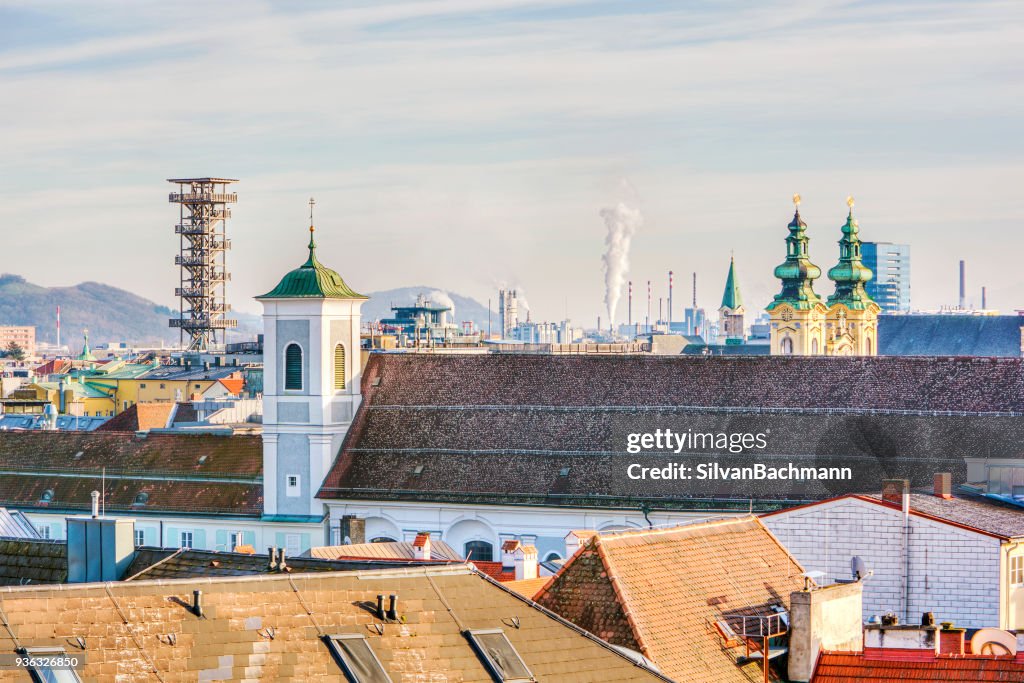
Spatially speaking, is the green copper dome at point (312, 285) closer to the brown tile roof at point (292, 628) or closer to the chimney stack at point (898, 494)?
the chimney stack at point (898, 494)

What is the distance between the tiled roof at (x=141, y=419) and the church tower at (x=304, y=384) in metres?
20.4

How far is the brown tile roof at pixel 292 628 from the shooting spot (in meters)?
23.9

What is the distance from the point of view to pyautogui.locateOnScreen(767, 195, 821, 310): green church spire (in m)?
134

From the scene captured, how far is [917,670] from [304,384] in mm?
52984

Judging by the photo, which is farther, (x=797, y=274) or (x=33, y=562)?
(x=797, y=274)

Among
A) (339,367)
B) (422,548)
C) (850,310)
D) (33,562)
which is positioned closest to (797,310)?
(850,310)

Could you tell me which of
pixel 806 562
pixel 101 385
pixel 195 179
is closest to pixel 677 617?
pixel 806 562

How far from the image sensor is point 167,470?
80.9m

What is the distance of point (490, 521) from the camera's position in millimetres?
74875

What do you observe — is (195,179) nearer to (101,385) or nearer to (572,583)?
(101,385)

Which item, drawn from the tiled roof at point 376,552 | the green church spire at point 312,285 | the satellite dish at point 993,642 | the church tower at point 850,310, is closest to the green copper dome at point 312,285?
the green church spire at point 312,285

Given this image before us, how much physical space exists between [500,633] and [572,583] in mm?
7349

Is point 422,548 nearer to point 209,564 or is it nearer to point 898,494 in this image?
point 898,494

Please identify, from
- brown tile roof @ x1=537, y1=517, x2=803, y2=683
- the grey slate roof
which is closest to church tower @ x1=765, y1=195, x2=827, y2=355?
the grey slate roof
